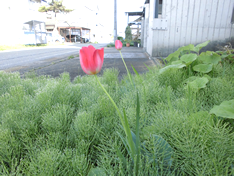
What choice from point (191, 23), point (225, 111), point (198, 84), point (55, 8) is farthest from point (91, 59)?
point (55, 8)

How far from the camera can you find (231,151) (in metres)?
0.64

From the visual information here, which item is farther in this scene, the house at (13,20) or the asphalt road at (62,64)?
the house at (13,20)

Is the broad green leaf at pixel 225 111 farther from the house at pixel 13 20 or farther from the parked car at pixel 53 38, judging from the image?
the parked car at pixel 53 38

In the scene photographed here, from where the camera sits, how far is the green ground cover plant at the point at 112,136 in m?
0.64

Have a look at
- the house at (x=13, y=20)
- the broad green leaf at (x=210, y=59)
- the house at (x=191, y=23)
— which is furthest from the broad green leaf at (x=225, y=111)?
the house at (x=13, y=20)

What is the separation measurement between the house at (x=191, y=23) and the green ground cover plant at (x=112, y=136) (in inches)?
107

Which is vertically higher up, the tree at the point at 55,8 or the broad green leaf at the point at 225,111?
the tree at the point at 55,8

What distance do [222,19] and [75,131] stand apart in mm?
4367

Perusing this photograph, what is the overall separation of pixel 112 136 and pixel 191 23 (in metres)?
3.97

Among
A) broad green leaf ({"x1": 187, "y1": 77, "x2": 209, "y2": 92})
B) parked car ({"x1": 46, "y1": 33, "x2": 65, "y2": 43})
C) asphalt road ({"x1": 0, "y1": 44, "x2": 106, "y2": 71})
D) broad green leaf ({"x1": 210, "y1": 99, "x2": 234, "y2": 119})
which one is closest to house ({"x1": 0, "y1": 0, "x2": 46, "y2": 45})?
parked car ({"x1": 46, "y1": 33, "x2": 65, "y2": 43})

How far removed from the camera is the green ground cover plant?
64 centimetres

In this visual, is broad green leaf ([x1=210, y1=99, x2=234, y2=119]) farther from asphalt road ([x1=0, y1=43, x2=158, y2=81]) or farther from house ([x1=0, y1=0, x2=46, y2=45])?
house ([x1=0, y1=0, x2=46, y2=45])

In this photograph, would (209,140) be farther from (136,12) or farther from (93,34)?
(93,34)

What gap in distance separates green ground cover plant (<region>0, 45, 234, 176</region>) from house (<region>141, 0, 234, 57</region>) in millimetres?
2708
